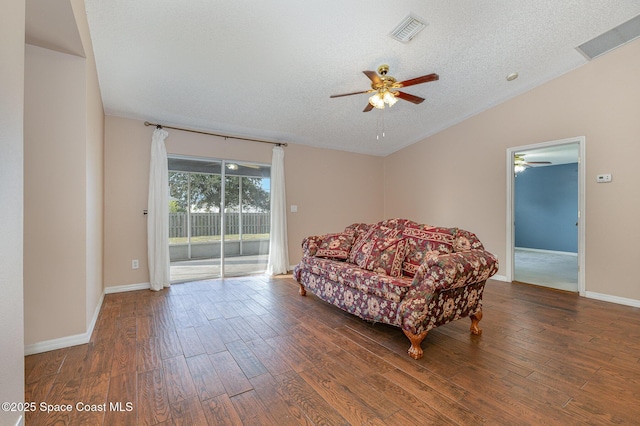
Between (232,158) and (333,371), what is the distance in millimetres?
3850

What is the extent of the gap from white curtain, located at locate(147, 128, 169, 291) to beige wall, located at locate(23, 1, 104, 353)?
1.62 meters

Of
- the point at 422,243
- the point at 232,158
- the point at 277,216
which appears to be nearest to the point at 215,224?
the point at 277,216

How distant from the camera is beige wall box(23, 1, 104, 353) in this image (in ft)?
6.98

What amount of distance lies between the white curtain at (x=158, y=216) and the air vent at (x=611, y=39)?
5.81 m

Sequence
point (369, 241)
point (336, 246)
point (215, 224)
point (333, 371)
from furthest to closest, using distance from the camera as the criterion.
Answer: point (215, 224) < point (336, 246) < point (369, 241) < point (333, 371)

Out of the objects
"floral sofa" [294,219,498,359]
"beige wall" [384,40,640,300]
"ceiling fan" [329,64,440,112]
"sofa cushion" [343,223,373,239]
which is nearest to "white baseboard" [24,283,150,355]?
"floral sofa" [294,219,498,359]

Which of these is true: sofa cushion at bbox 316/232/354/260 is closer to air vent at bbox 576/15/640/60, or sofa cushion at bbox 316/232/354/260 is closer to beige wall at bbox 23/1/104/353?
beige wall at bbox 23/1/104/353

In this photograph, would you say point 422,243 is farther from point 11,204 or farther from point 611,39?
point 611,39

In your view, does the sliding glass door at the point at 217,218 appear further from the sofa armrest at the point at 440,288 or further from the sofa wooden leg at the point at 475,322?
the sofa wooden leg at the point at 475,322

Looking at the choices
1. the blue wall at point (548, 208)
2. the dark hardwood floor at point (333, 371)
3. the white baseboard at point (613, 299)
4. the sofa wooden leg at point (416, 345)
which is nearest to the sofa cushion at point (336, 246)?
the dark hardwood floor at point (333, 371)

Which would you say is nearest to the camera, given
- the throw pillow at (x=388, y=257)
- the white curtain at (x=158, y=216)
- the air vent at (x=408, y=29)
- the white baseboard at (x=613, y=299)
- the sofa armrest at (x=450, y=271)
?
the sofa armrest at (x=450, y=271)

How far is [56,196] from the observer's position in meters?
2.21

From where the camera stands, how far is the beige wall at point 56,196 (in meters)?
2.13

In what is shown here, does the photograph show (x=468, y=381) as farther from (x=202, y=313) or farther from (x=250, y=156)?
(x=250, y=156)
